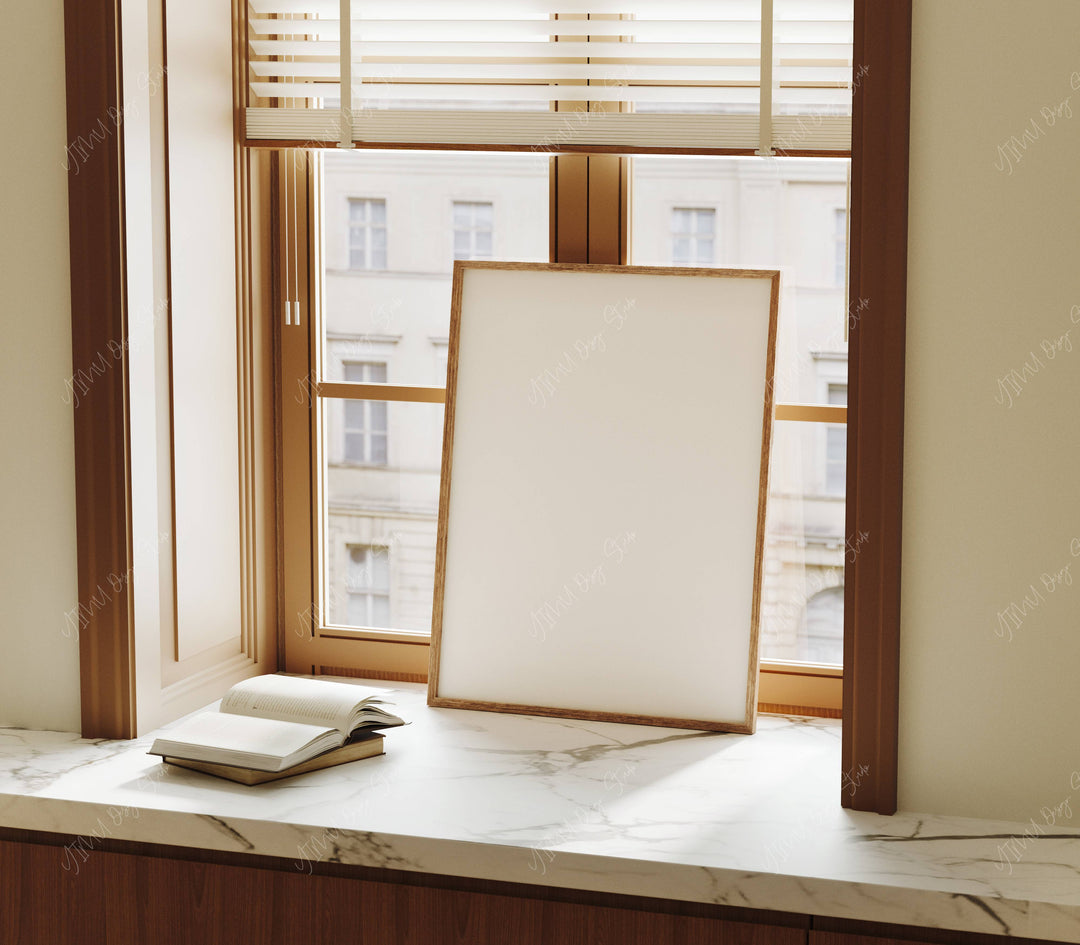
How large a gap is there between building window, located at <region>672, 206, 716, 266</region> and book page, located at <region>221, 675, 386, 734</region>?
0.89 meters

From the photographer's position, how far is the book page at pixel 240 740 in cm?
152

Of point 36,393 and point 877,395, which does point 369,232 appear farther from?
point 877,395

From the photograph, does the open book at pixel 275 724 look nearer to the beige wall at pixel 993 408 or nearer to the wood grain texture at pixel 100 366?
the wood grain texture at pixel 100 366

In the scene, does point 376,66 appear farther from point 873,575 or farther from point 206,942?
point 206,942

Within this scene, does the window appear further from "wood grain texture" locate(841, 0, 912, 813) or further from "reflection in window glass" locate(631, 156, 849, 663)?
"wood grain texture" locate(841, 0, 912, 813)

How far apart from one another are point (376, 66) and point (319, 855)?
1.26 metres

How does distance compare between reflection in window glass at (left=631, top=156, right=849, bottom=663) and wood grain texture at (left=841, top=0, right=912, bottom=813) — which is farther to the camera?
reflection in window glass at (left=631, top=156, right=849, bottom=663)

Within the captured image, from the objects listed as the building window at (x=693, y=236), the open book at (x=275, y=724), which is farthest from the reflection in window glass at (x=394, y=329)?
the open book at (x=275, y=724)

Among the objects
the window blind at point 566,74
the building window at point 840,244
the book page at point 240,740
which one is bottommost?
the book page at point 240,740

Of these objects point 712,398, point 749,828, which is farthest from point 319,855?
point 712,398

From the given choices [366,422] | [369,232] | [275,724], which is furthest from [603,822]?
[369,232]

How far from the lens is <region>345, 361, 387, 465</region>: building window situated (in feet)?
6.55

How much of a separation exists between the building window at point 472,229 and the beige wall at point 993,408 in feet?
2.61

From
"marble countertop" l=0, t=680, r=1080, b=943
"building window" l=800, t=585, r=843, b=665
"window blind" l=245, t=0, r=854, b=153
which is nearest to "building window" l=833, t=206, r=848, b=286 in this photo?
"window blind" l=245, t=0, r=854, b=153
